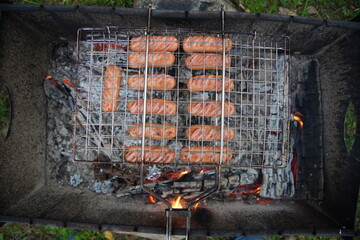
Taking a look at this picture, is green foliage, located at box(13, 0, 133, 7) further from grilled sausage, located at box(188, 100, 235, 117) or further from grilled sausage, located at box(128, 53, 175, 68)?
grilled sausage, located at box(188, 100, 235, 117)

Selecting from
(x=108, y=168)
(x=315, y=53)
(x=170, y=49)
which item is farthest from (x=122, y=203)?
(x=315, y=53)

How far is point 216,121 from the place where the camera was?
3234mm

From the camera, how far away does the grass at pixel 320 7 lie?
3.90m

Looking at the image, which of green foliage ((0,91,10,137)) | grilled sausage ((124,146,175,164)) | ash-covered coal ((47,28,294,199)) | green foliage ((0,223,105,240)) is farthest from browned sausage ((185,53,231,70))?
green foliage ((0,223,105,240))

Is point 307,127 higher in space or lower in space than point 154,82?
lower

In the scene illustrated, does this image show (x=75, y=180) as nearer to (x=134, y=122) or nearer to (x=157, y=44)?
(x=134, y=122)

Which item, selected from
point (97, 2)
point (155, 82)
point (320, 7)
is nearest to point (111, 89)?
point (155, 82)

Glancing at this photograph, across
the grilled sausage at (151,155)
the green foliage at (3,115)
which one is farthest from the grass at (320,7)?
the green foliage at (3,115)

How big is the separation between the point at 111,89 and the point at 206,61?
3.92 ft

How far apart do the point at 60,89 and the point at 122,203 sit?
74.7 inches

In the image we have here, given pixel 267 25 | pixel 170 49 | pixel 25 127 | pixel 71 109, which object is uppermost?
pixel 267 25

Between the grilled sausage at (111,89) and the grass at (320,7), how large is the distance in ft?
8.08

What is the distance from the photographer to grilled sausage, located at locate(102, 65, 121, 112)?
113 inches

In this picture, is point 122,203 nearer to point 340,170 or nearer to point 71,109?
point 71,109
